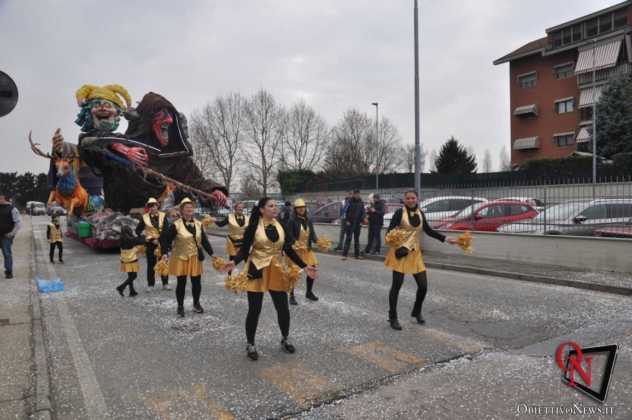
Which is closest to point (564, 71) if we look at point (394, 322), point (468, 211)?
point (468, 211)

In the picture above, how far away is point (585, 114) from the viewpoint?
35250 millimetres

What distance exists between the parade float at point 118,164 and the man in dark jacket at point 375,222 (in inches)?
262

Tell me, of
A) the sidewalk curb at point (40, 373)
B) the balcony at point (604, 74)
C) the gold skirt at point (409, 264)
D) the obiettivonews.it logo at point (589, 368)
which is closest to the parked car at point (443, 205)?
the gold skirt at point (409, 264)

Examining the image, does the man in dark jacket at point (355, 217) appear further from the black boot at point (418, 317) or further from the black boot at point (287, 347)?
the black boot at point (287, 347)

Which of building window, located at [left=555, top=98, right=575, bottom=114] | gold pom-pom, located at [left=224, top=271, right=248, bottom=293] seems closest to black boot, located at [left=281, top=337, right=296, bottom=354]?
gold pom-pom, located at [left=224, top=271, right=248, bottom=293]

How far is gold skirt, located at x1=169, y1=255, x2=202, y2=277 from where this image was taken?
6.91m

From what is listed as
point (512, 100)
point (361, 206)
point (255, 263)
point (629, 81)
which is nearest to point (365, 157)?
point (512, 100)

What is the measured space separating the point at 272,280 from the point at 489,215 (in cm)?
1012

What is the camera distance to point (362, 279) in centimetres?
1012

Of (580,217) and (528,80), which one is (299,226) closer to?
(580,217)

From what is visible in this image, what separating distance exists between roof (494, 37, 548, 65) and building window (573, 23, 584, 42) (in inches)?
94.7

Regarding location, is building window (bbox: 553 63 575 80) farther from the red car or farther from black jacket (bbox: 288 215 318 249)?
black jacket (bbox: 288 215 318 249)

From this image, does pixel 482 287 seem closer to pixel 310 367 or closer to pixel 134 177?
pixel 310 367

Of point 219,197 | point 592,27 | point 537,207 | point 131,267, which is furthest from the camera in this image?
point 592,27
